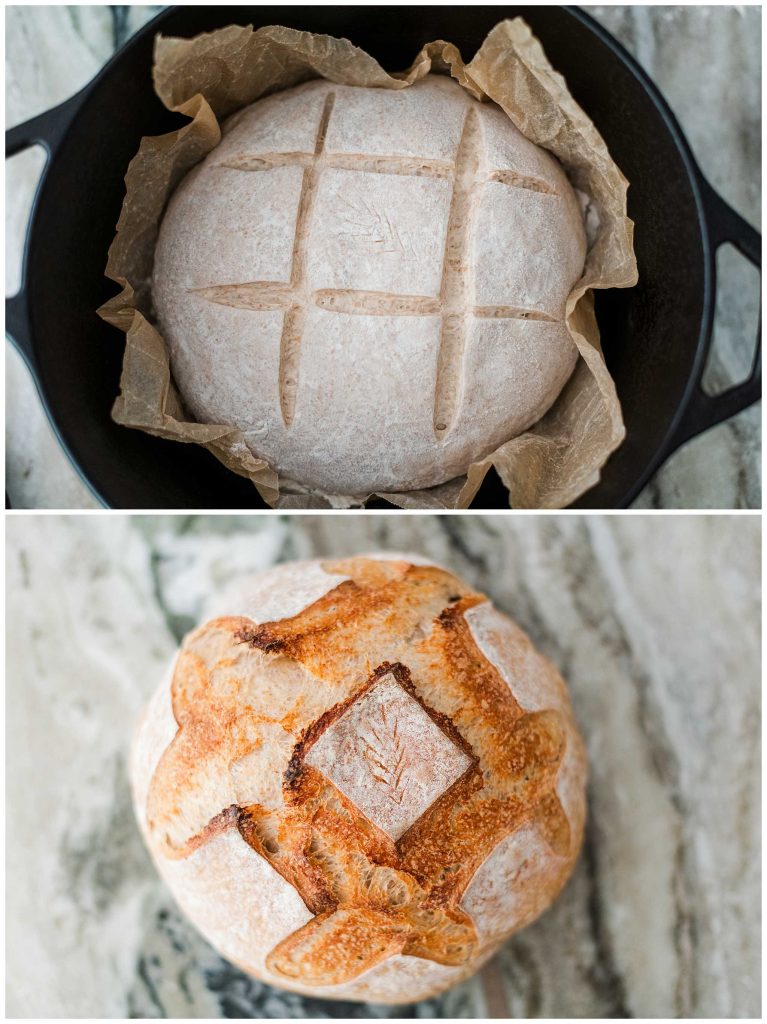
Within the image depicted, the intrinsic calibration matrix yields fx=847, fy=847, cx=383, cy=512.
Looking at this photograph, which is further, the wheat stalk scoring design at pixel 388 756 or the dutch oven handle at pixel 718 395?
the dutch oven handle at pixel 718 395

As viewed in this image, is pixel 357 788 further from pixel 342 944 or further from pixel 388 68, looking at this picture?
pixel 388 68

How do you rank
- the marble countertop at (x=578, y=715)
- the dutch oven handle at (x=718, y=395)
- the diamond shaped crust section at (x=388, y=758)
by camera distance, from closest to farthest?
the diamond shaped crust section at (x=388, y=758) < the dutch oven handle at (x=718, y=395) < the marble countertop at (x=578, y=715)

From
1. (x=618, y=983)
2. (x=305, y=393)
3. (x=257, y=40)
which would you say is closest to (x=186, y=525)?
(x=305, y=393)

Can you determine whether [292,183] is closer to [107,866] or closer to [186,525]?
[186,525]

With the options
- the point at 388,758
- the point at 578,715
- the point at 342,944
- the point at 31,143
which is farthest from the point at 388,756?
the point at 31,143

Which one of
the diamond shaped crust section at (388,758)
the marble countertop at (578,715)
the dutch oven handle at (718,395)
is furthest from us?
the marble countertop at (578,715)

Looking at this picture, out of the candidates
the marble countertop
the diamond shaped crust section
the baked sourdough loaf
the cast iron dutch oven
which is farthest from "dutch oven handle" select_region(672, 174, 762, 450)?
the diamond shaped crust section

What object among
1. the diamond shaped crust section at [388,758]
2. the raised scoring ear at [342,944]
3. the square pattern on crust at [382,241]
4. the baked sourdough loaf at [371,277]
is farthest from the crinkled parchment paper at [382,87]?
the raised scoring ear at [342,944]

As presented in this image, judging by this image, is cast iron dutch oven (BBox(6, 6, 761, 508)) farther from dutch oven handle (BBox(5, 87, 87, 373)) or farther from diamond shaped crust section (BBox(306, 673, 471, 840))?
diamond shaped crust section (BBox(306, 673, 471, 840))

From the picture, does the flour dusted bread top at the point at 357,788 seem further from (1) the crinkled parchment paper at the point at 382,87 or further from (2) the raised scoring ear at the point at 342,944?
(1) the crinkled parchment paper at the point at 382,87
